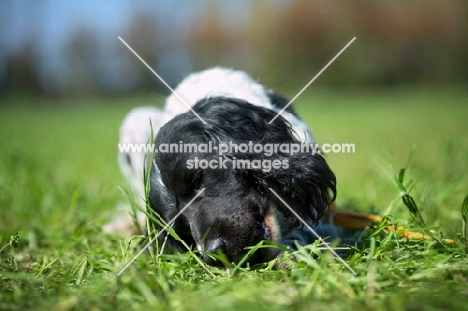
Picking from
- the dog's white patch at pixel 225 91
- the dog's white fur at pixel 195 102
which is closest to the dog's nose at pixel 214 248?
the dog's white fur at pixel 195 102

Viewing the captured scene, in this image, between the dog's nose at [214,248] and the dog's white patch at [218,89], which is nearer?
the dog's nose at [214,248]

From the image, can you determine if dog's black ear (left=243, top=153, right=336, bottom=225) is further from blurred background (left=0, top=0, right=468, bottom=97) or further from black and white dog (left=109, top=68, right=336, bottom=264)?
blurred background (left=0, top=0, right=468, bottom=97)

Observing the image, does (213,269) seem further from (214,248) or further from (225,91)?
(225,91)

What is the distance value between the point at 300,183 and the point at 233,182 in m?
0.39

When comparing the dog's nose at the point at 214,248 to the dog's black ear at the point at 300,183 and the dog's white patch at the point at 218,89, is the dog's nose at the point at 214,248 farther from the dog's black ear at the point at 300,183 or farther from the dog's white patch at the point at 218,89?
the dog's white patch at the point at 218,89

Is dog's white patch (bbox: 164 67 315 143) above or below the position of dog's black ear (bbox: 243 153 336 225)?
above

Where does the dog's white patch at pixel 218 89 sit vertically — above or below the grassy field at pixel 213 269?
above

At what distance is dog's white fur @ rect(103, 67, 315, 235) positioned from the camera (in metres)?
3.35

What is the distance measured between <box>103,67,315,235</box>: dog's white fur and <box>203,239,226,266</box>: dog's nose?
0.67 m

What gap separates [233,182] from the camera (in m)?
2.69

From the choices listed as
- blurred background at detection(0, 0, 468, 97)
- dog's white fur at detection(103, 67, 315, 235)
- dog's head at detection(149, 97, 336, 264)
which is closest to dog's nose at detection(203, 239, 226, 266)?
dog's head at detection(149, 97, 336, 264)

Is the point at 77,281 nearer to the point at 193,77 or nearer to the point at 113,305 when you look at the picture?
the point at 113,305

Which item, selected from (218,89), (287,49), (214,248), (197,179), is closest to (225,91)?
(218,89)

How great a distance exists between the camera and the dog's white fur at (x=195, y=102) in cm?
335
